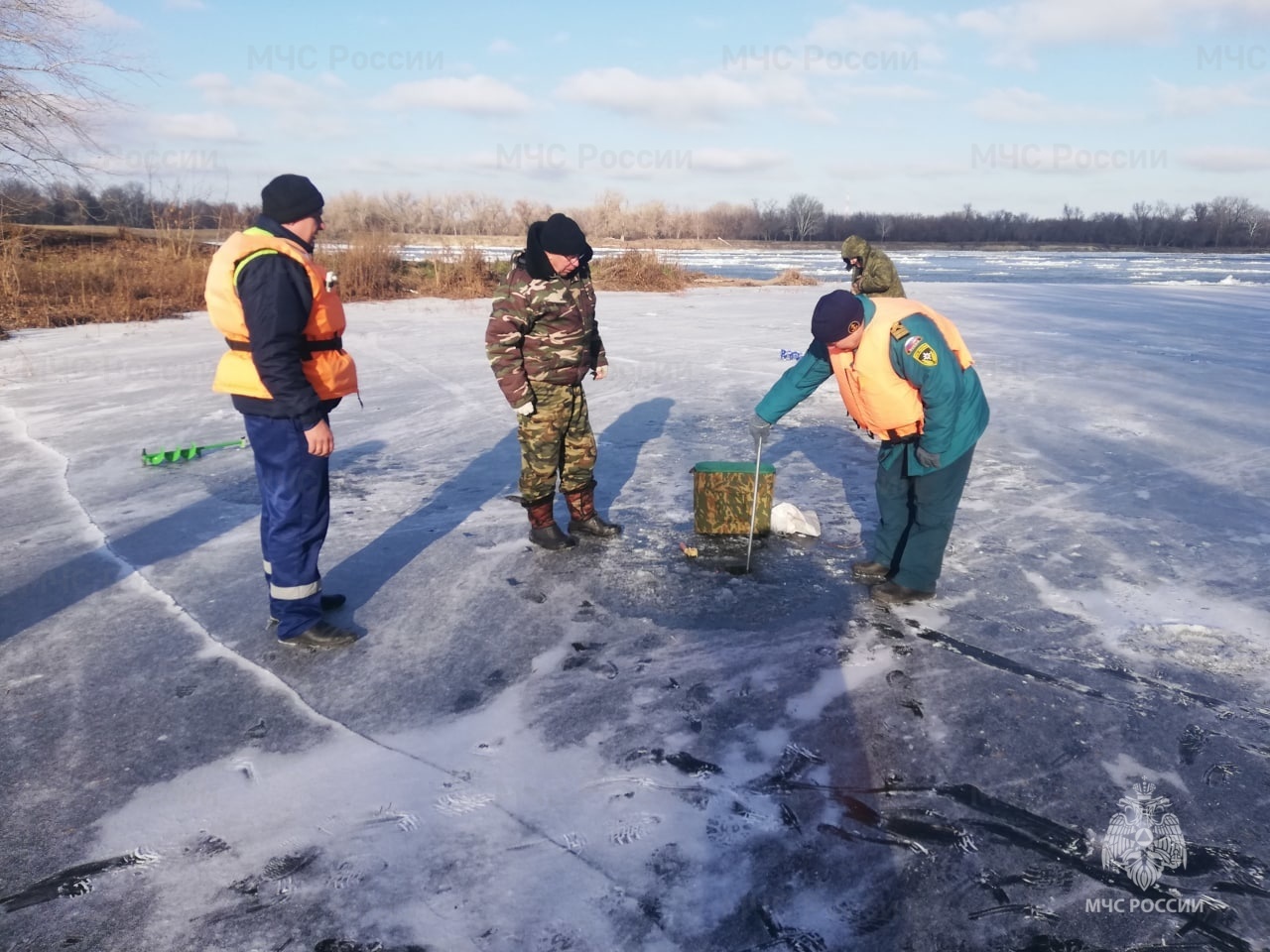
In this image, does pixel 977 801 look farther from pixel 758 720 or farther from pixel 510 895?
pixel 510 895

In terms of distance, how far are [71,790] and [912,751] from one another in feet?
9.25

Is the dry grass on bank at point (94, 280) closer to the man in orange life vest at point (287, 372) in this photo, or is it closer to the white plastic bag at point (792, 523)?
the man in orange life vest at point (287, 372)

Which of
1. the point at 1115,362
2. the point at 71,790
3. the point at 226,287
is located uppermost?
the point at 226,287

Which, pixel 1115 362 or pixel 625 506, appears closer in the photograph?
pixel 625 506

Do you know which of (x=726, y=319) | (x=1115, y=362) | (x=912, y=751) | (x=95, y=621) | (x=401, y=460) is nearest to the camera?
(x=912, y=751)

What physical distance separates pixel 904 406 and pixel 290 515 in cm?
270

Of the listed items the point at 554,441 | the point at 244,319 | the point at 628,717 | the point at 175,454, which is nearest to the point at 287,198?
the point at 244,319

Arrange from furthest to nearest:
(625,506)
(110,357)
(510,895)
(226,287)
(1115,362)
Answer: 1. (110,357)
2. (1115,362)
3. (625,506)
4. (226,287)
5. (510,895)

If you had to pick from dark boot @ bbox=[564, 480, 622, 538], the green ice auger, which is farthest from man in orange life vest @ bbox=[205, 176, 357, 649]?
the green ice auger

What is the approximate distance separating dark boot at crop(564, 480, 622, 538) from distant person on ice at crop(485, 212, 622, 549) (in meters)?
0.12

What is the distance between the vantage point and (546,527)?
4633mm

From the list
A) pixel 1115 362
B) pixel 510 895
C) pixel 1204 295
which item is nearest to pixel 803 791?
pixel 510 895

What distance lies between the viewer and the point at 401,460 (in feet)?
20.9

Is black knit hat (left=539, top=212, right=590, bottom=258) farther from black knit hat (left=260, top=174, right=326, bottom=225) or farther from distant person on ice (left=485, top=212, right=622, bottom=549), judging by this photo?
black knit hat (left=260, top=174, right=326, bottom=225)
